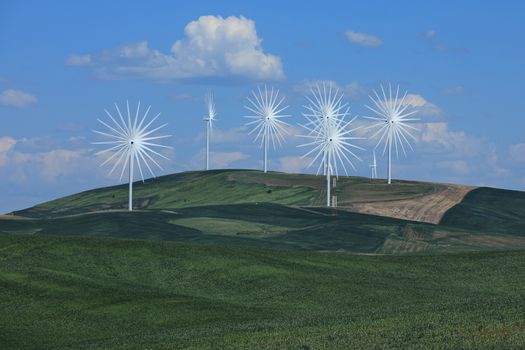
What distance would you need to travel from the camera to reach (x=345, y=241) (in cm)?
10738

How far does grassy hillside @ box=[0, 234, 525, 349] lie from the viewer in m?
41.3

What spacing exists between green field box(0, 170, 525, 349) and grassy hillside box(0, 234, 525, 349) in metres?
0.13

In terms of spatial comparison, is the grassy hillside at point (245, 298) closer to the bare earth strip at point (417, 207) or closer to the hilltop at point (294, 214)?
the hilltop at point (294, 214)

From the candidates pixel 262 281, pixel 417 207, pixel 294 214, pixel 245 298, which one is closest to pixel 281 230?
pixel 294 214

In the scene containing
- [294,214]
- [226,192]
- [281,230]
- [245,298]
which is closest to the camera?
[245,298]

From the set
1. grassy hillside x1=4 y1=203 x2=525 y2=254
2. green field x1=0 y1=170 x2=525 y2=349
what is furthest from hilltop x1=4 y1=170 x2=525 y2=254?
green field x1=0 y1=170 x2=525 y2=349

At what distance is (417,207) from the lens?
470ft

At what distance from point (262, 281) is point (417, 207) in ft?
256

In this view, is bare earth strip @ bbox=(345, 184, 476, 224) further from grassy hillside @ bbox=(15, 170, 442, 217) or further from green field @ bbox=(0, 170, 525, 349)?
grassy hillside @ bbox=(15, 170, 442, 217)

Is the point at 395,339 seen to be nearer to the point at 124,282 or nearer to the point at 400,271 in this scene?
the point at 124,282

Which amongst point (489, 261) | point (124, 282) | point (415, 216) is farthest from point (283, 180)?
point (124, 282)

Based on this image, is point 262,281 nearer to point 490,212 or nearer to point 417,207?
point 417,207

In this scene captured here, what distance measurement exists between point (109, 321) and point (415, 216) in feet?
287

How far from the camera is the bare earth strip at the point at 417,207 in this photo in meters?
138
